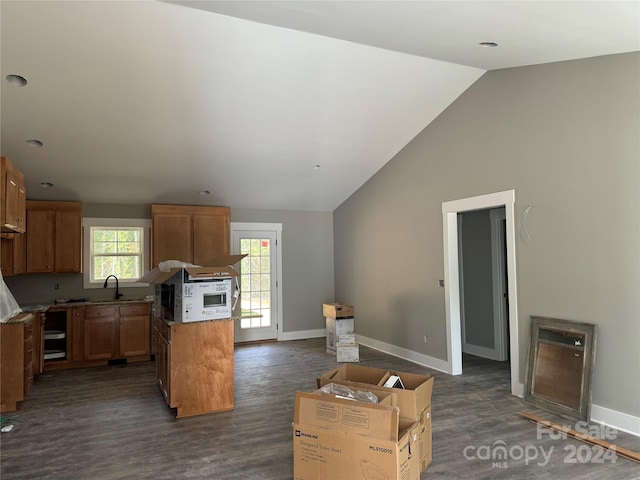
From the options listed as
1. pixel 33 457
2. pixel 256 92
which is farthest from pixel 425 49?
pixel 33 457

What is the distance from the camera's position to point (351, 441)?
2.24 m

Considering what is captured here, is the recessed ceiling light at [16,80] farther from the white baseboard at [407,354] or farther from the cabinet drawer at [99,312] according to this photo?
the white baseboard at [407,354]

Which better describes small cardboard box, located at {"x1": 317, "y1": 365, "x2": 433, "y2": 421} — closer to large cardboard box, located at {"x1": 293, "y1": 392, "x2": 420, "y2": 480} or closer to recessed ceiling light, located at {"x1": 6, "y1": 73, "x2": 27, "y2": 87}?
large cardboard box, located at {"x1": 293, "y1": 392, "x2": 420, "y2": 480}

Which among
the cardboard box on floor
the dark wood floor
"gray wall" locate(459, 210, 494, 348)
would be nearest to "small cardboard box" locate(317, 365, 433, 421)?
the cardboard box on floor

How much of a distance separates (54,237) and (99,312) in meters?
1.27

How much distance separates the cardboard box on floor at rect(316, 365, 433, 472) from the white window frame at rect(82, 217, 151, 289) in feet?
15.3

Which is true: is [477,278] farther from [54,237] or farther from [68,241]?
[54,237]

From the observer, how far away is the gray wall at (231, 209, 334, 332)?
303 inches

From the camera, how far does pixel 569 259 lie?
3854mm

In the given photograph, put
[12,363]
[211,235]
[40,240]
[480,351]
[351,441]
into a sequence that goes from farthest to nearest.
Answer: [211,235], [480,351], [40,240], [12,363], [351,441]

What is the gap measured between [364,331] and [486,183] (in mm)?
3408

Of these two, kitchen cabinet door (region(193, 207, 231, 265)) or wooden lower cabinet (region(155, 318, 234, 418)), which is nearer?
wooden lower cabinet (region(155, 318, 234, 418))

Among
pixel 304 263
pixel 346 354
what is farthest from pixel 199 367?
pixel 304 263

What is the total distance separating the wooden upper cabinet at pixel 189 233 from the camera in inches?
257
